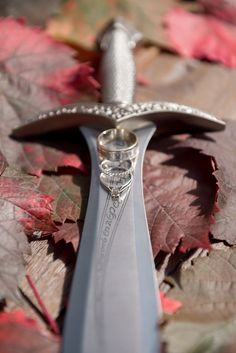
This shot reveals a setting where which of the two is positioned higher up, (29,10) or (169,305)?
(29,10)

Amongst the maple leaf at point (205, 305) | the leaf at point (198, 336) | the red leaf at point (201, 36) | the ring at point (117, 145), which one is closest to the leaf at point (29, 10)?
the red leaf at point (201, 36)

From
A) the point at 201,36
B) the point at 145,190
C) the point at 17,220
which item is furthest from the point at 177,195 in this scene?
the point at 201,36

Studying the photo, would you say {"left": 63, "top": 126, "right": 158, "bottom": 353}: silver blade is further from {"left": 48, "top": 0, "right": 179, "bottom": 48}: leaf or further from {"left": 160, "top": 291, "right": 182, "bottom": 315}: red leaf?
{"left": 48, "top": 0, "right": 179, "bottom": 48}: leaf

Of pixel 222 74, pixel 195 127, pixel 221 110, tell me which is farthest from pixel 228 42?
pixel 195 127

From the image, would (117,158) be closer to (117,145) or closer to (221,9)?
(117,145)

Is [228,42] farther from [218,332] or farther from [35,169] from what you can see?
[218,332]

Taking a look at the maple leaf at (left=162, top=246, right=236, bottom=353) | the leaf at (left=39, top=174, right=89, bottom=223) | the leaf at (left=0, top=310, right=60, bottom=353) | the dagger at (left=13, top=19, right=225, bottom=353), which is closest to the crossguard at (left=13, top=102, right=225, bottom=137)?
the dagger at (left=13, top=19, right=225, bottom=353)
